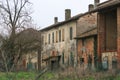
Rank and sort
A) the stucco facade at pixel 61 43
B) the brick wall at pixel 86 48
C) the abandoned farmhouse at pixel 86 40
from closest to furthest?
1. the abandoned farmhouse at pixel 86 40
2. the brick wall at pixel 86 48
3. the stucco facade at pixel 61 43

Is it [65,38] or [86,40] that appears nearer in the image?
[86,40]

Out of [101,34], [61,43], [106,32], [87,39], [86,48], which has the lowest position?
[86,48]

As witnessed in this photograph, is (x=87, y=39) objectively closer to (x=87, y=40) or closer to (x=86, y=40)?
(x=87, y=40)

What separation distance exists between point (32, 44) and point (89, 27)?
925 cm

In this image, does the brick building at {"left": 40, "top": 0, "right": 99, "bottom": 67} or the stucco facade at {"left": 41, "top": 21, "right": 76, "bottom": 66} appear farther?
the stucco facade at {"left": 41, "top": 21, "right": 76, "bottom": 66}

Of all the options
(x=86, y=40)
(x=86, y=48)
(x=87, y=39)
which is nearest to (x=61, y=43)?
(x=86, y=40)

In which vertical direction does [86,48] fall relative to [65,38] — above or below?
below

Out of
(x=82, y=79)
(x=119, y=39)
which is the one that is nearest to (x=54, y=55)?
(x=119, y=39)

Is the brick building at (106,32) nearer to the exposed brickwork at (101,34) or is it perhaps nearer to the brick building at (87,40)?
the exposed brickwork at (101,34)

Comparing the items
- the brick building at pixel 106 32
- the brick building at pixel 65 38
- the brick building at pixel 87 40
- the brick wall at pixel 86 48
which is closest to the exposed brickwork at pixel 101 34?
the brick building at pixel 106 32

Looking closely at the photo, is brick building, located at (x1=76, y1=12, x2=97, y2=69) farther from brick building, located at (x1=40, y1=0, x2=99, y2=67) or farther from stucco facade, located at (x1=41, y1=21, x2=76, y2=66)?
stucco facade, located at (x1=41, y1=21, x2=76, y2=66)

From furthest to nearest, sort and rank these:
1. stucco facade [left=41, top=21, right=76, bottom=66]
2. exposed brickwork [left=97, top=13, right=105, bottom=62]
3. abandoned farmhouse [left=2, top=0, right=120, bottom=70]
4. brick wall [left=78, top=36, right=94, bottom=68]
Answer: stucco facade [left=41, top=21, right=76, bottom=66]
brick wall [left=78, top=36, right=94, bottom=68]
exposed brickwork [left=97, top=13, right=105, bottom=62]
abandoned farmhouse [left=2, top=0, right=120, bottom=70]

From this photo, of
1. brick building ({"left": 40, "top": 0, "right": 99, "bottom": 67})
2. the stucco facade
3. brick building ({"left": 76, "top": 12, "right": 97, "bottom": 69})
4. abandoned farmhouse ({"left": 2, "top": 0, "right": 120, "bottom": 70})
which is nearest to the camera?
abandoned farmhouse ({"left": 2, "top": 0, "right": 120, "bottom": 70})

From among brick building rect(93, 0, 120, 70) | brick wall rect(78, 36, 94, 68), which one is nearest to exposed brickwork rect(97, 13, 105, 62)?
brick building rect(93, 0, 120, 70)
